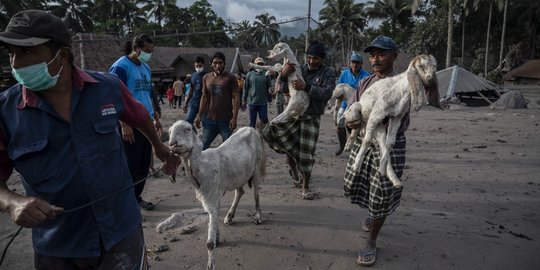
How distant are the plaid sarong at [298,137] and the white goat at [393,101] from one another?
1.75 meters

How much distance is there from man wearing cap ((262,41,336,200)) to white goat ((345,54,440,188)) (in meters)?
1.55

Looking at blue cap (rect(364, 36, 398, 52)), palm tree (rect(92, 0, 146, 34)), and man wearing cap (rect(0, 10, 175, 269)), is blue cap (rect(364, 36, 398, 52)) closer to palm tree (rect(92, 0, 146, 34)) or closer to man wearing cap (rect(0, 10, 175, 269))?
man wearing cap (rect(0, 10, 175, 269))

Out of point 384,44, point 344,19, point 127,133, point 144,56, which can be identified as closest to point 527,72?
point 344,19

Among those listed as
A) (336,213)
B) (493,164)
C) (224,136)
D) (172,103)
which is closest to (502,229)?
(336,213)

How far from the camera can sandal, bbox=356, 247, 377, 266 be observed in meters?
3.41

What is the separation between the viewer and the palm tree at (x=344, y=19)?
5072 centimetres

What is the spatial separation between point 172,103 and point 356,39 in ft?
127

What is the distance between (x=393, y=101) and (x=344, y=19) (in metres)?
52.0

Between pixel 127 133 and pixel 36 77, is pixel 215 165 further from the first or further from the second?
pixel 36 77

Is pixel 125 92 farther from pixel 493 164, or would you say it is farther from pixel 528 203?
pixel 493 164

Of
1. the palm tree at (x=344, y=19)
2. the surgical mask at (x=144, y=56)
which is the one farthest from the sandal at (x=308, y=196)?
the palm tree at (x=344, y=19)

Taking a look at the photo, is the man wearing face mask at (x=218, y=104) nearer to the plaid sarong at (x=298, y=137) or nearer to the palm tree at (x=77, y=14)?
the plaid sarong at (x=298, y=137)

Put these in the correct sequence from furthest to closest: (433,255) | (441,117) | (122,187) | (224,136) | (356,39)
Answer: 1. (356,39)
2. (441,117)
3. (224,136)
4. (433,255)
5. (122,187)

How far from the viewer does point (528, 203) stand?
508 centimetres
